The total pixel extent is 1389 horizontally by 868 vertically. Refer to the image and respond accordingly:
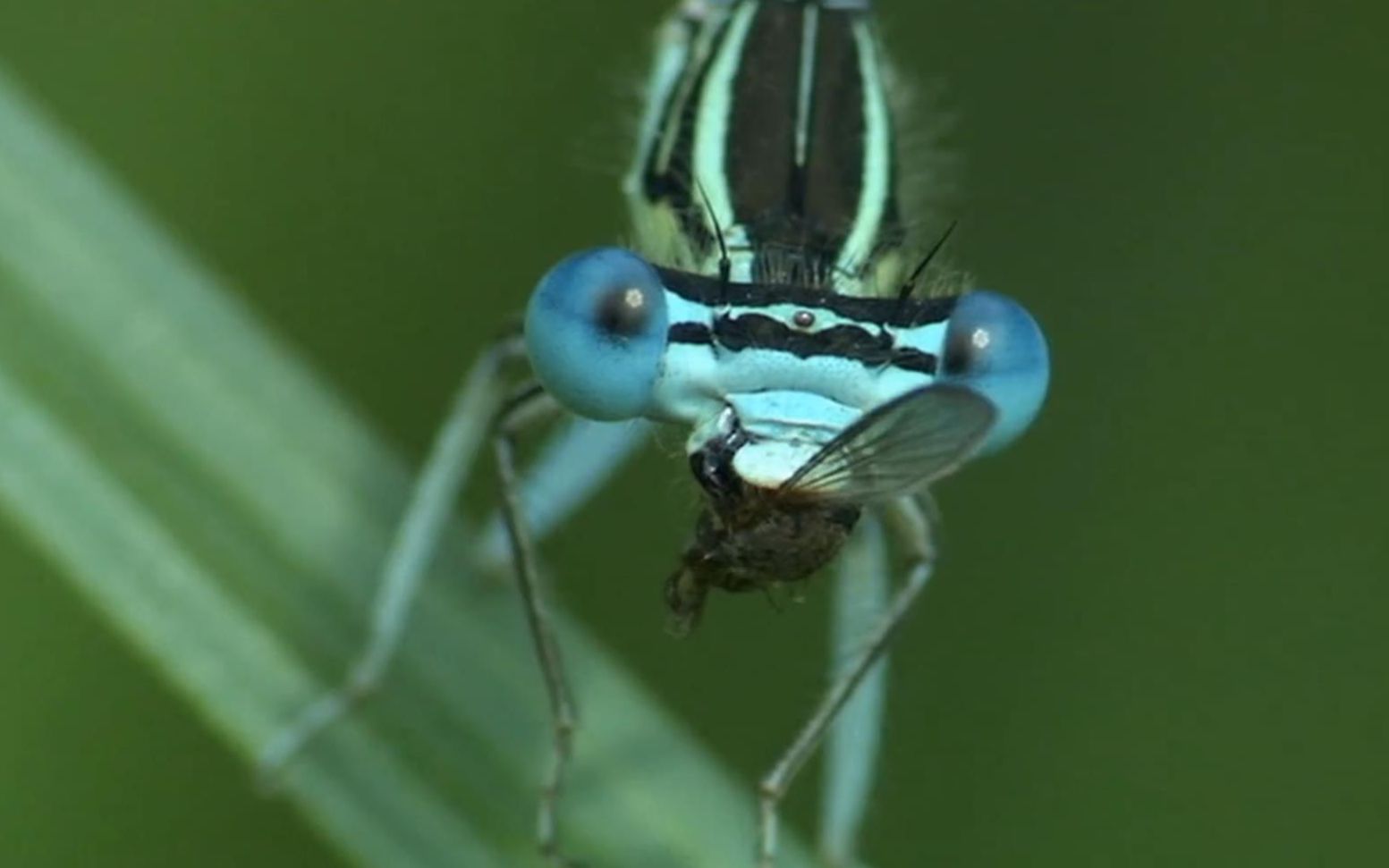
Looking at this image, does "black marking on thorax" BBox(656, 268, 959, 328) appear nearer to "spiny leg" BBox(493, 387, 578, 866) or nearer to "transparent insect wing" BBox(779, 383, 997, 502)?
"transparent insect wing" BBox(779, 383, 997, 502)

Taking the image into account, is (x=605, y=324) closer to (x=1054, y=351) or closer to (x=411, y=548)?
(x=411, y=548)

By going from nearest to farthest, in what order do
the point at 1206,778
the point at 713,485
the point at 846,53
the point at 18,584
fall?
1. the point at 713,485
2. the point at 846,53
3. the point at 18,584
4. the point at 1206,778

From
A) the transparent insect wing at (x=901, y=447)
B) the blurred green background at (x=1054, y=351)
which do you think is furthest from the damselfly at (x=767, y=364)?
the blurred green background at (x=1054, y=351)

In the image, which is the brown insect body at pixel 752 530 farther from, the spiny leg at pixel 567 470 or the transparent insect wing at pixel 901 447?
the spiny leg at pixel 567 470

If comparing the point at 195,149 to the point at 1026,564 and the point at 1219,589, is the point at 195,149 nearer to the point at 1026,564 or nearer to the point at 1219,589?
the point at 1026,564

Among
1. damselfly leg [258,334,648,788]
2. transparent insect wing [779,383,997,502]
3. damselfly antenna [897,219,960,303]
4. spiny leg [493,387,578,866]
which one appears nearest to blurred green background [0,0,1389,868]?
damselfly leg [258,334,648,788]

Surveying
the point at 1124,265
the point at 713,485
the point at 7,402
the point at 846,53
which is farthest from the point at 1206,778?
the point at 7,402
